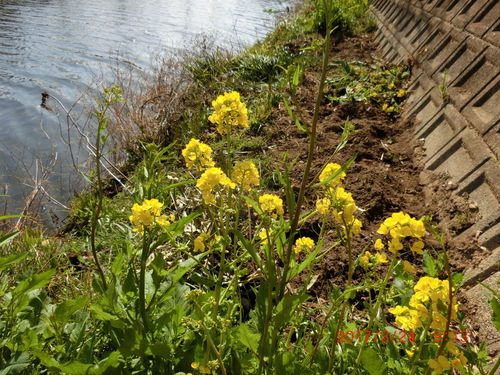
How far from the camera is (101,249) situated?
2865 mm

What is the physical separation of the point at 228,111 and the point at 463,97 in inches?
99.5

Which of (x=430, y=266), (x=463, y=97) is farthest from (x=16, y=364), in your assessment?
(x=463, y=97)

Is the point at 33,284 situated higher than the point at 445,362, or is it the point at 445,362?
the point at 445,362

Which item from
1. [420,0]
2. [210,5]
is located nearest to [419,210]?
[420,0]

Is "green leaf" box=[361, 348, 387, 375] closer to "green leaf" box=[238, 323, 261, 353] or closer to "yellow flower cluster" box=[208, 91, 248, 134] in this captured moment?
"green leaf" box=[238, 323, 261, 353]

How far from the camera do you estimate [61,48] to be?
8.31 m

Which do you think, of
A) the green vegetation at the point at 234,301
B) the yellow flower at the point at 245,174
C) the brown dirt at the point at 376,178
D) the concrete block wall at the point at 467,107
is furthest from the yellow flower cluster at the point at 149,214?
the concrete block wall at the point at 467,107

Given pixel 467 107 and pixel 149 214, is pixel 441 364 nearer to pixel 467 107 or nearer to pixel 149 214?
pixel 149 214

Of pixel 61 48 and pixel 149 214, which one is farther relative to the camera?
pixel 61 48

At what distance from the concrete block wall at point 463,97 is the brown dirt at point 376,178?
4.3 inches

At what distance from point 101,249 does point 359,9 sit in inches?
353

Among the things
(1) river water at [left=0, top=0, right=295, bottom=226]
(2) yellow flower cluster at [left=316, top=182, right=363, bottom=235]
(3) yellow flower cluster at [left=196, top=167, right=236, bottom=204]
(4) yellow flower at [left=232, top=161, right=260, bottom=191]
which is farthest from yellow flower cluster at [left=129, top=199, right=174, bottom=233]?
(1) river water at [left=0, top=0, right=295, bottom=226]

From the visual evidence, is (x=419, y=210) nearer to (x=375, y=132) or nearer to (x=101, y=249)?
(x=375, y=132)

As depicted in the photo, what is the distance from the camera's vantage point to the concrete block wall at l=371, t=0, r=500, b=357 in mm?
2125
